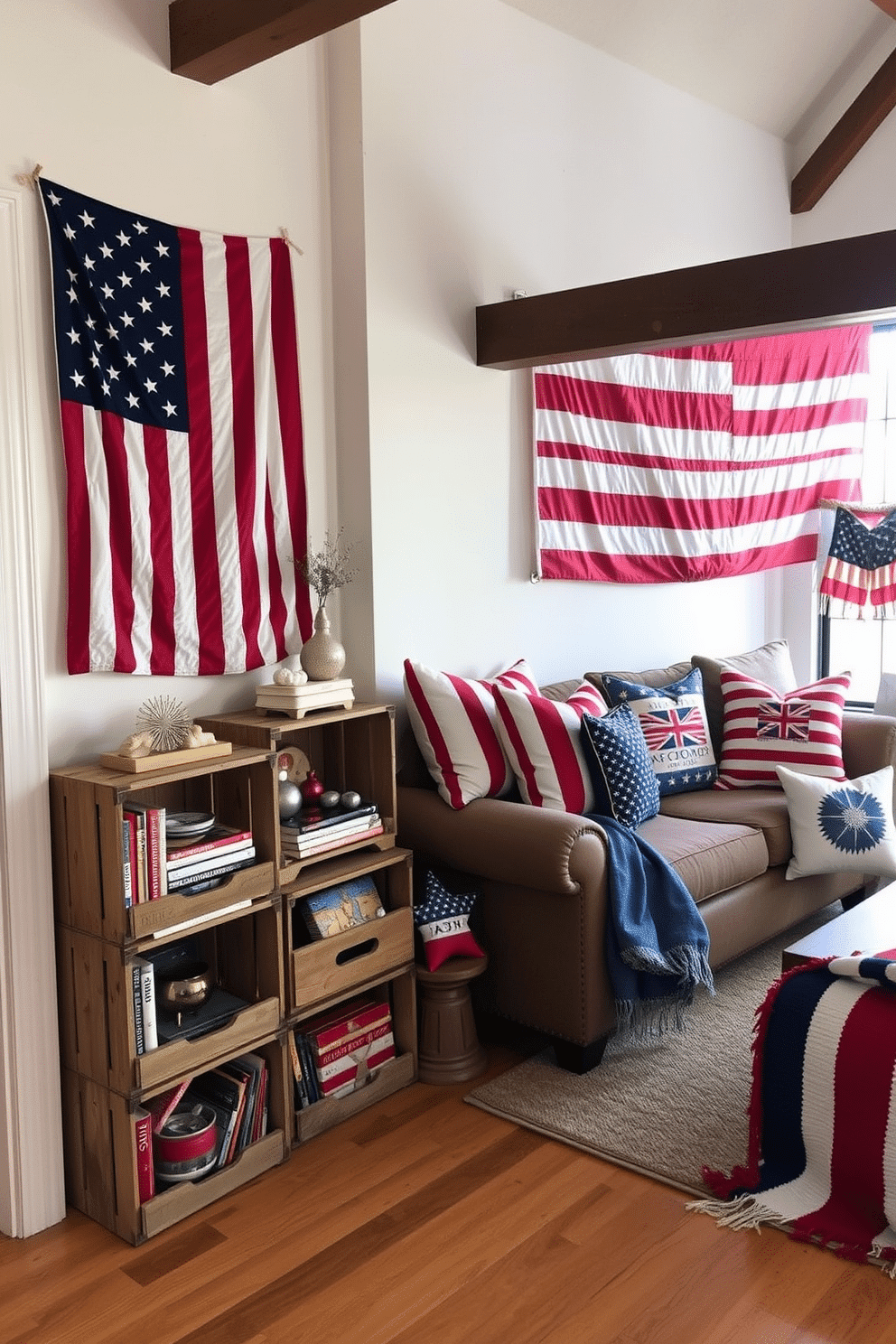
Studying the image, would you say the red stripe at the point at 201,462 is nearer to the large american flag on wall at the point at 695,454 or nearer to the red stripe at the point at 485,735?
the red stripe at the point at 485,735

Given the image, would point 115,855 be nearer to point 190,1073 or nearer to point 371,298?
point 190,1073

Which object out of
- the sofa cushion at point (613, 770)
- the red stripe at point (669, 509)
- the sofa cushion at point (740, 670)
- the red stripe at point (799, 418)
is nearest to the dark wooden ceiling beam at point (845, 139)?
the red stripe at point (799, 418)

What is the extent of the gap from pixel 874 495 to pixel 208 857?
393 centimetres

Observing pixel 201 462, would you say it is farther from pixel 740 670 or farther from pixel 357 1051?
pixel 740 670

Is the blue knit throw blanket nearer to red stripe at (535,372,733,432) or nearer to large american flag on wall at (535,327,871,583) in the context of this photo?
large american flag on wall at (535,327,871,583)

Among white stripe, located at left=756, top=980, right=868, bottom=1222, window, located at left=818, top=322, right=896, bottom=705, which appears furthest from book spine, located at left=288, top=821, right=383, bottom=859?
window, located at left=818, top=322, right=896, bottom=705

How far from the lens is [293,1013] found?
2691 mm

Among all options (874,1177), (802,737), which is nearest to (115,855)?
(874,1177)

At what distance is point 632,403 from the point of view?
4277 millimetres

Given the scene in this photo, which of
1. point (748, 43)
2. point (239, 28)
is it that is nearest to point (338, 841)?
point (239, 28)

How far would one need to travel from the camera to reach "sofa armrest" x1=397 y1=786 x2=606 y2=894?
2.84m

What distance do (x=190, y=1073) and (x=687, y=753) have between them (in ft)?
6.88

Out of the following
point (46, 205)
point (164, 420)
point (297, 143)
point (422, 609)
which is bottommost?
point (422, 609)

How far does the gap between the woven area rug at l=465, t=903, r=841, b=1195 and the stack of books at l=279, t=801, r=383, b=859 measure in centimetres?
72
